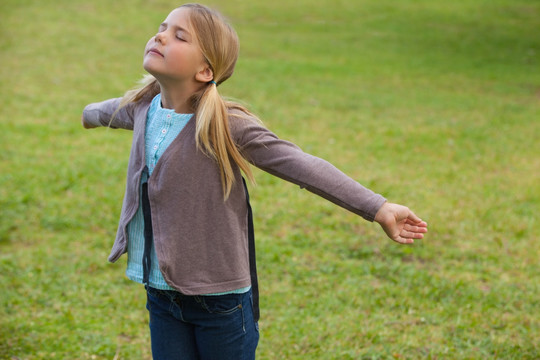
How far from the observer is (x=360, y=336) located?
3.77 m

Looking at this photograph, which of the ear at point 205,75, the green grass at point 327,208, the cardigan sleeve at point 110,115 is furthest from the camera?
the green grass at point 327,208

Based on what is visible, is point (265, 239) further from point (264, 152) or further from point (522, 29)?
point (522, 29)

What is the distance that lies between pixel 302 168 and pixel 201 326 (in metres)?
0.68

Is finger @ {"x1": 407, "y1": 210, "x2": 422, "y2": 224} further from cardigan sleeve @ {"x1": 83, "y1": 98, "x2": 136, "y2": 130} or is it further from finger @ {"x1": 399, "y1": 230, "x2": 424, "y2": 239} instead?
cardigan sleeve @ {"x1": 83, "y1": 98, "x2": 136, "y2": 130}

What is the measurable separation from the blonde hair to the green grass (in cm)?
174

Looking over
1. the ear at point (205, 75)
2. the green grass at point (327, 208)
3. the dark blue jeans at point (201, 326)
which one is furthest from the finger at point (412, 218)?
the green grass at point (327, 208)

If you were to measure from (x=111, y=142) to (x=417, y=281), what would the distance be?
14.5ft

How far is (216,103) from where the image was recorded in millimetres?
2160

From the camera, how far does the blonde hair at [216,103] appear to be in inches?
84.4

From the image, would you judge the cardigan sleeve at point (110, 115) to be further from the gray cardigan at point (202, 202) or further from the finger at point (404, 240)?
the finger at point (404, 240)

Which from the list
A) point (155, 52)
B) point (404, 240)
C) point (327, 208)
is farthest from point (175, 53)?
point (327, 208)

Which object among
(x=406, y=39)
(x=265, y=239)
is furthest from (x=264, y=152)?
(x=406, y=39)

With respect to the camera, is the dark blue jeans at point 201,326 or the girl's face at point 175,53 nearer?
the girl's face at point 175,53

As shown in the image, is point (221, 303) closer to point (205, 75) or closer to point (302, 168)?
point (302, 168)
